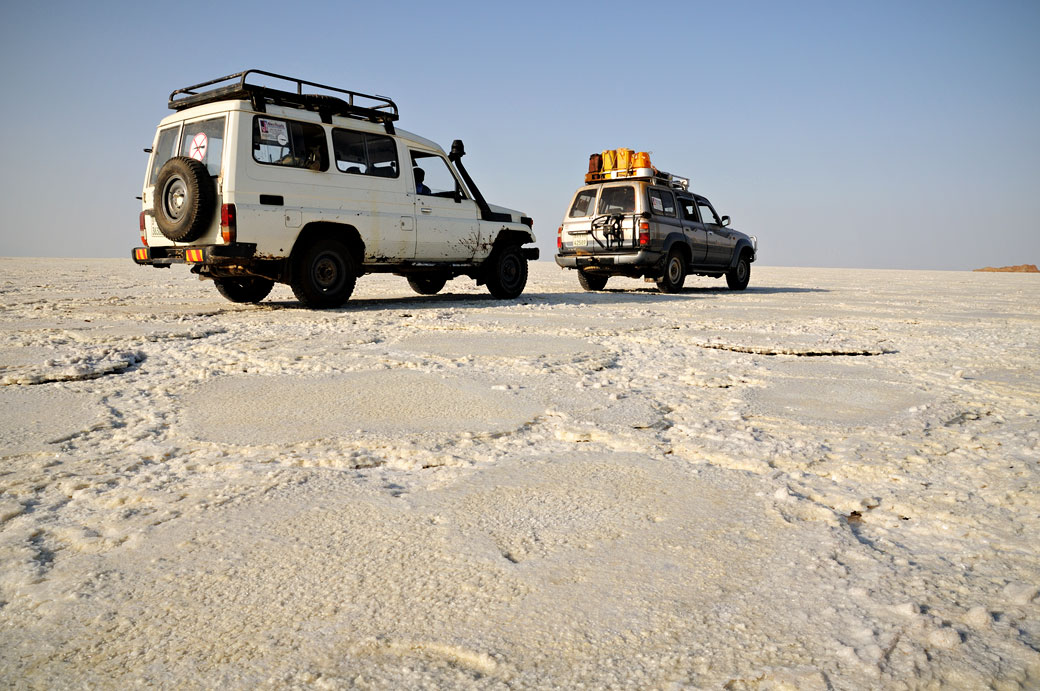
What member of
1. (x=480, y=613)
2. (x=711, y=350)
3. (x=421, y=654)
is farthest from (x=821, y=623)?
(x=711, y=350)

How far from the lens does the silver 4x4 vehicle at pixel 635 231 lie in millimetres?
12266

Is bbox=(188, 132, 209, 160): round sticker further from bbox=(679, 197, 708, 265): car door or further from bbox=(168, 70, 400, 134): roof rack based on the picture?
bbox=(679, 197, 708, 265): car door

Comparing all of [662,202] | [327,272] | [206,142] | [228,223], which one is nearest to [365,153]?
[327,272]

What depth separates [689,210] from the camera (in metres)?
13.6

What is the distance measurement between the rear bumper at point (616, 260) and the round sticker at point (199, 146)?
645 cm

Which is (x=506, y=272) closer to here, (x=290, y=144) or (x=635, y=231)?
(x=635, y=231)

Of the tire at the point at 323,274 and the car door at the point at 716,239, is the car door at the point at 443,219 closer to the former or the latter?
the tire at the point at 323,274

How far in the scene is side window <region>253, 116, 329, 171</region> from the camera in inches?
301

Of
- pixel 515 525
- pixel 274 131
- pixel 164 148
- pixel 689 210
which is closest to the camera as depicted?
pixel 515 525

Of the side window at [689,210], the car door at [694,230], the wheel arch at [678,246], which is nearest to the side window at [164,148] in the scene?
the wheel arch at [678,246]

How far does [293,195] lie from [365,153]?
3.87 ft

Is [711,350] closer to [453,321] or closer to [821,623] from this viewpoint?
[453,321]

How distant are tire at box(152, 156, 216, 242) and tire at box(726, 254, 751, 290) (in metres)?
10.2

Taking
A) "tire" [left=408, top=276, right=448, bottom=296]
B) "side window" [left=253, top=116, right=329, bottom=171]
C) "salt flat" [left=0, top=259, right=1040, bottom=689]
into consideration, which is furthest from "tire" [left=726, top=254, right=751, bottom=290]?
"salt flat" [left=0, top=259, right=1040, bottom=689]
